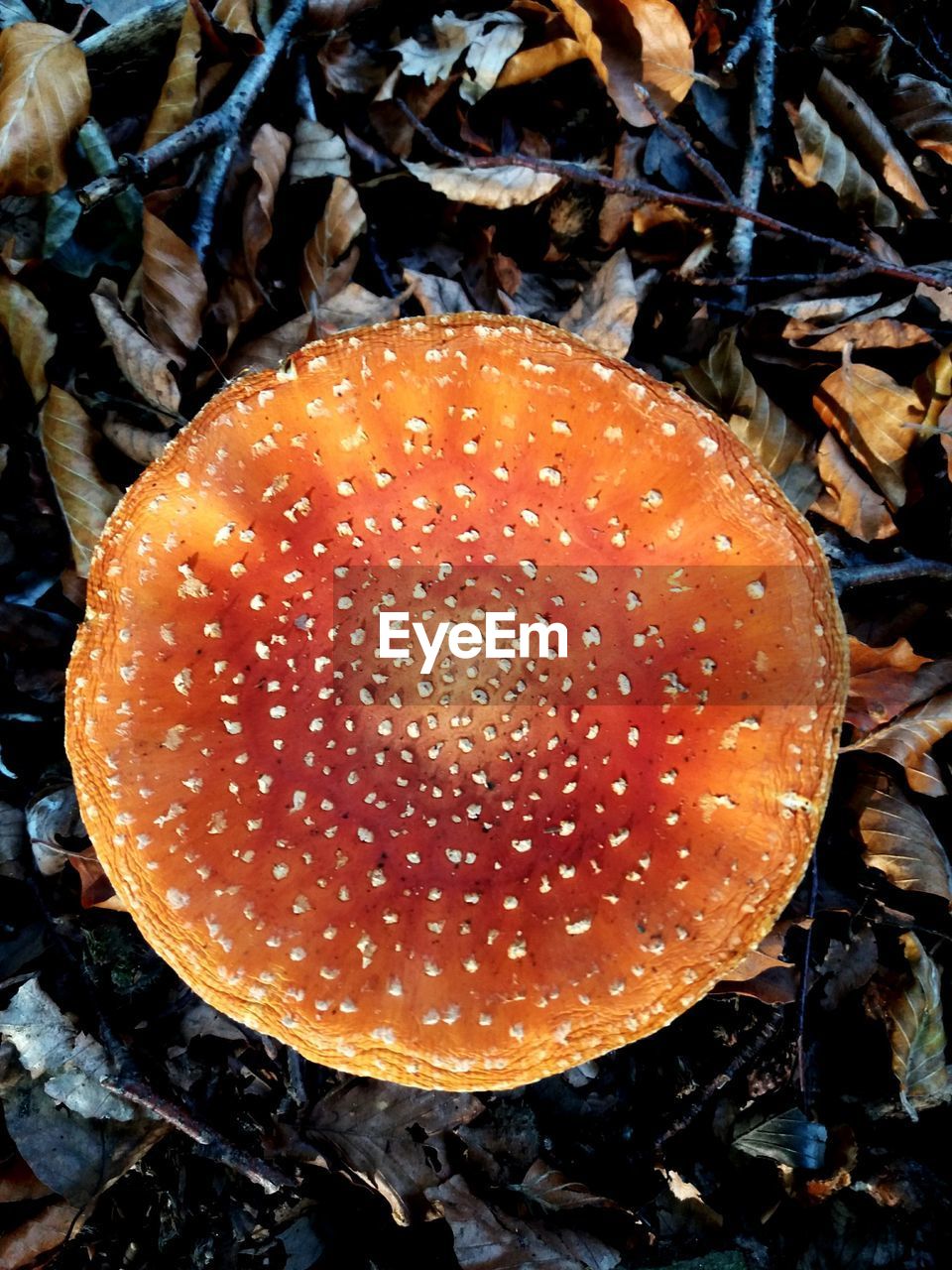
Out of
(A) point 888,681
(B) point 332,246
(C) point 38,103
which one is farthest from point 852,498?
(C) point 38,103

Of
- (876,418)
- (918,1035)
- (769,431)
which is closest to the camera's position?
(918,1035)

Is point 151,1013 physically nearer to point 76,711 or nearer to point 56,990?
point 56,990

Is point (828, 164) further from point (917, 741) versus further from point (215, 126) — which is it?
point (215, 126)

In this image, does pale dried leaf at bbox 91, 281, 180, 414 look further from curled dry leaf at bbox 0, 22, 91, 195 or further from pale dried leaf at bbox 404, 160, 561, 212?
pale dried leaf at bbox 404, 160, 561, 212

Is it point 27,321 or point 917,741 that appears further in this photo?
point 27,321

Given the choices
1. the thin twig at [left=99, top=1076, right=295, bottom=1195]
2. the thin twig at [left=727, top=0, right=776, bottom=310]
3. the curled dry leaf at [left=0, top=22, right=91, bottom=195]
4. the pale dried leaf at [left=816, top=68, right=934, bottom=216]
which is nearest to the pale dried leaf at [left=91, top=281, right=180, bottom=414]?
the curled dry leaf at [left=0, top=22, right=91, bottom=195]

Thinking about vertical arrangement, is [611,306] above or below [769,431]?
above

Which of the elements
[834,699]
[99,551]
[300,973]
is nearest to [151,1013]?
[300,973]
